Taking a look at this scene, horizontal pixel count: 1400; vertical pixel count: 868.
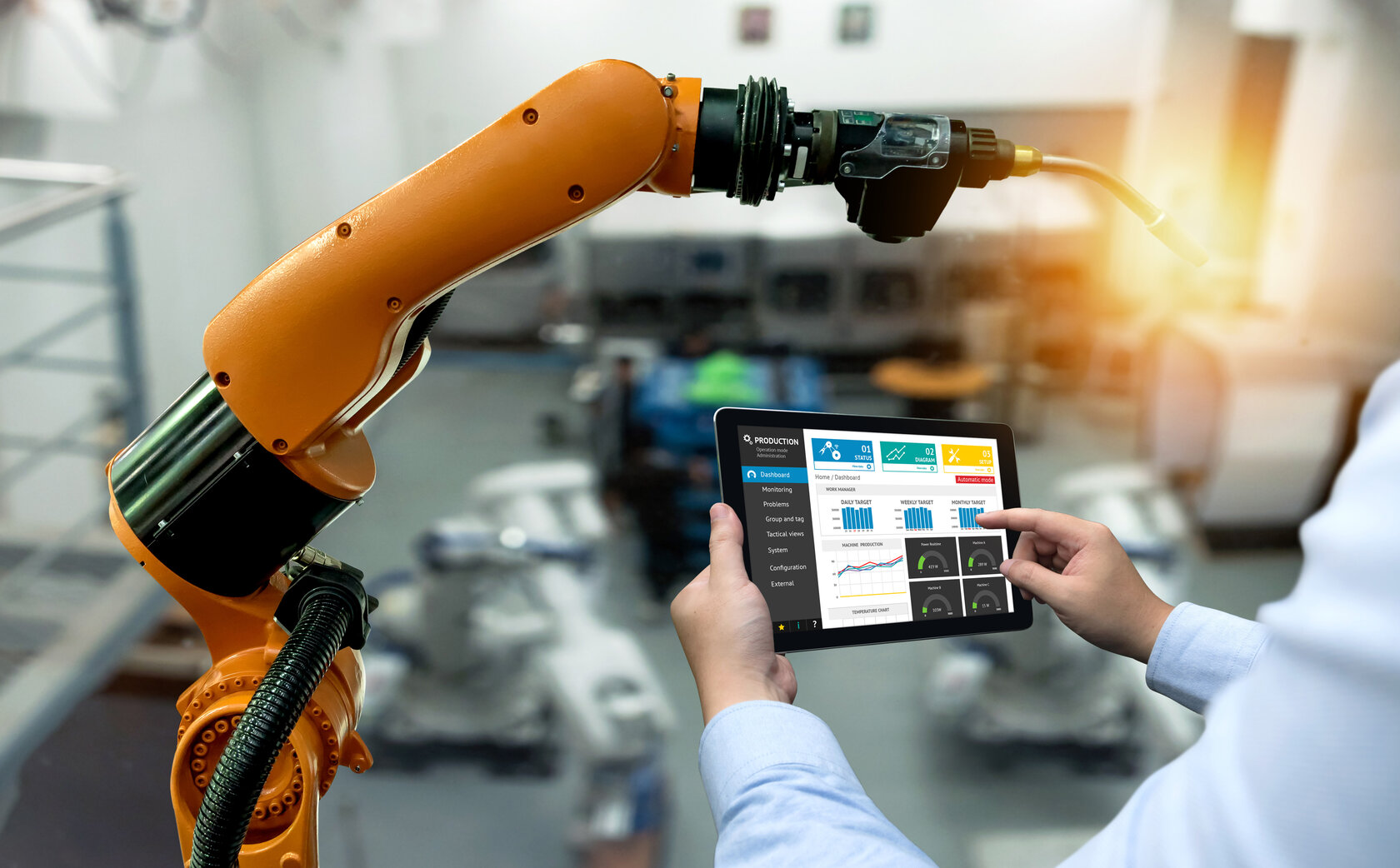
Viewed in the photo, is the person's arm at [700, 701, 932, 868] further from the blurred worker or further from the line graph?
the line graph

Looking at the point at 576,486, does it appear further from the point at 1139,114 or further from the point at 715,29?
the point at 1139,114

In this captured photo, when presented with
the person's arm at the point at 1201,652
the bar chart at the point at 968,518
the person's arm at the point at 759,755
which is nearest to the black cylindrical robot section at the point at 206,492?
the person's arm at the point at 759,755

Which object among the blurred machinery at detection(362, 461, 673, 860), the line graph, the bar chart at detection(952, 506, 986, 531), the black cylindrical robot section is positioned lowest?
the blurred machinery at detection(362, 461, 673, 860)

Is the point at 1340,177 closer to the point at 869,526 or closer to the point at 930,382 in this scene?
the point at 930,382

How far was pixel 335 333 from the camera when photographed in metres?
0.54

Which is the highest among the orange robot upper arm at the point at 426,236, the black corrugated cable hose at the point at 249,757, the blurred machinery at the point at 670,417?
the orange robot upper arm at the point at 426,236

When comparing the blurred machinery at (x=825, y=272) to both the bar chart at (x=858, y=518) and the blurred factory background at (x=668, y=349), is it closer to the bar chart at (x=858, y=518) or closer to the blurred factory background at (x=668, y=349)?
the blurred factory background at (x=668, y=349)

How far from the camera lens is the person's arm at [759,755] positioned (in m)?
0.45

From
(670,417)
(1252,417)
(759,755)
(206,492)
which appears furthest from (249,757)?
(1252,417)

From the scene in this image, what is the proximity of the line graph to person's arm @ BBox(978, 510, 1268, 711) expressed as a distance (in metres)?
0.08

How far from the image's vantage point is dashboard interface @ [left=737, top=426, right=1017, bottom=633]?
2.24 ft

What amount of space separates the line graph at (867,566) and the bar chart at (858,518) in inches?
1.1

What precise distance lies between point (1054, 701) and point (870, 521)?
170cm

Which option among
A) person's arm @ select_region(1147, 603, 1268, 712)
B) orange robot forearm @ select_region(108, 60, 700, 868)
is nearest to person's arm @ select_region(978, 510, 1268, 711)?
person's arm @ select_region(1147, 603, 1268, 712)
